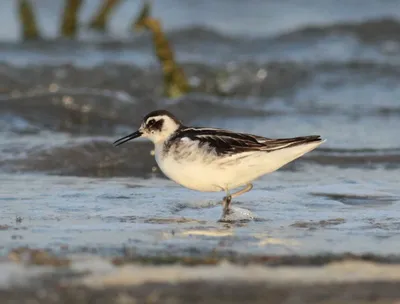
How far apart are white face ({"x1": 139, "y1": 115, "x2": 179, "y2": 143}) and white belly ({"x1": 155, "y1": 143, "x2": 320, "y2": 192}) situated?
37cm

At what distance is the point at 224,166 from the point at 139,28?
350 inches

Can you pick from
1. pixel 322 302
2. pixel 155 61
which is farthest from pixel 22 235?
pixel 155 61

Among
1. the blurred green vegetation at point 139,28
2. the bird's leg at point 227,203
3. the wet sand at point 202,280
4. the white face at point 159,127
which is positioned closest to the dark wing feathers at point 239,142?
the white face at point 159,127

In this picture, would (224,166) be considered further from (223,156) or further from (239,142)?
(239,142)

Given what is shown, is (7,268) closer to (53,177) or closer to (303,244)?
(303,244)

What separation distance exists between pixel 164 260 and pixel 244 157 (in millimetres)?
2049

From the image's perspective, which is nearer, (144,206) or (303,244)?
(303,244)

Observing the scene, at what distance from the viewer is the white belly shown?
7.87m

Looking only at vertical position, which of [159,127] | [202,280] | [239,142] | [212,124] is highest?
[212,124]

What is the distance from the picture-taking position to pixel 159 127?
8.40 metres

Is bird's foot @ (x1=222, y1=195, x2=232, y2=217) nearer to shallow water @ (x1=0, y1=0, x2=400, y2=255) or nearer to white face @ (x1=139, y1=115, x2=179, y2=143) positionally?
shallow water @ (x1=0, y1=0, x2=400, y2=255)

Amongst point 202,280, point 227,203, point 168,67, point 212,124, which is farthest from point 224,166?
point 168,67

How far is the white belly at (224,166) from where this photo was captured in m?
7.87

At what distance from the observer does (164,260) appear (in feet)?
19.7
